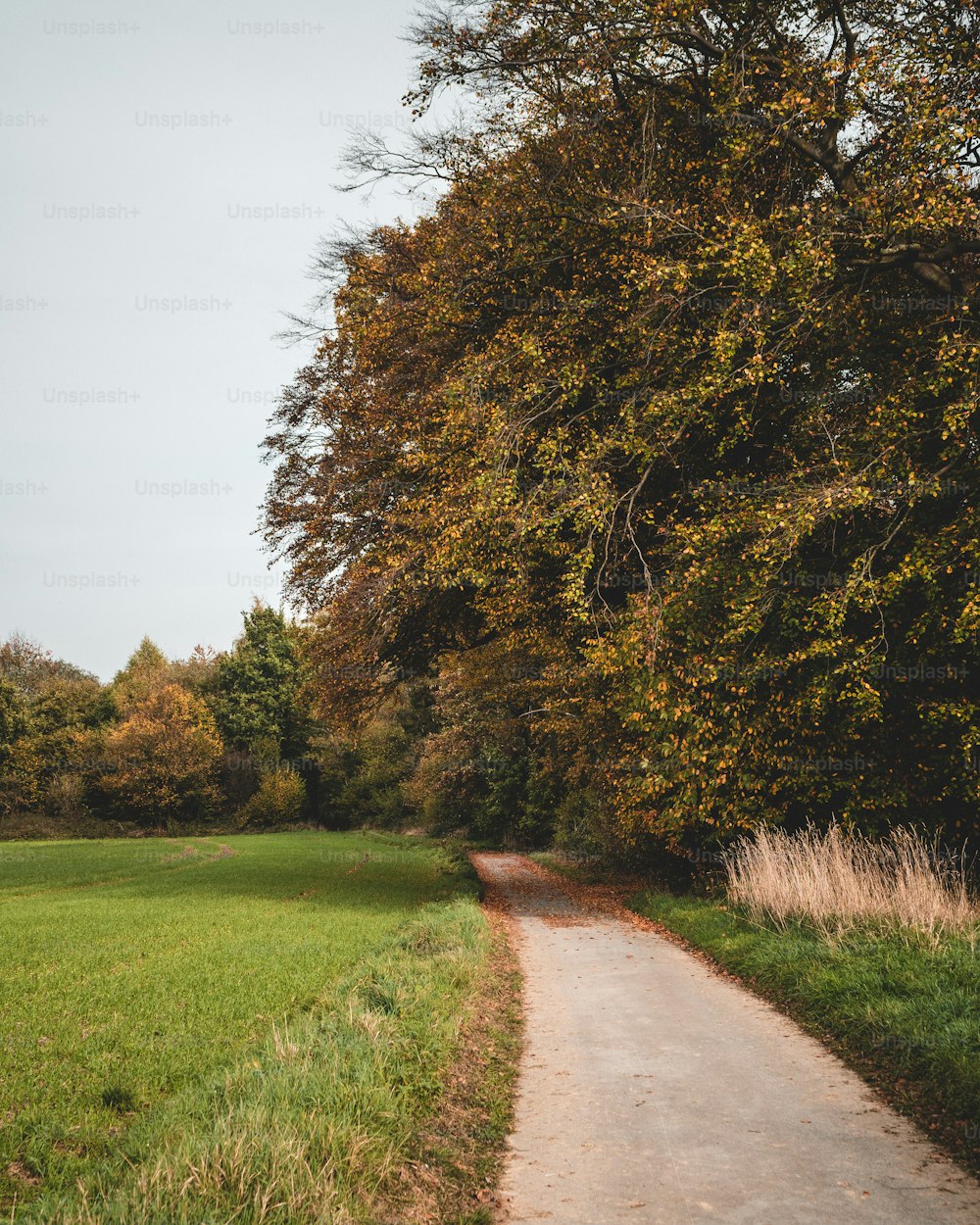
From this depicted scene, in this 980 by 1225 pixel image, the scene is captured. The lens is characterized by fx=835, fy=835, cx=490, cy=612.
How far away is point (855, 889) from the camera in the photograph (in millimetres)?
10062

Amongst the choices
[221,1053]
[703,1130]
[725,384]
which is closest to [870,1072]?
[703,1130]

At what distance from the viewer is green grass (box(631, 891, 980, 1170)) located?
218 inches

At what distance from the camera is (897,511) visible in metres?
11.6

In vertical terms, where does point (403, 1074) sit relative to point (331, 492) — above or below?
below

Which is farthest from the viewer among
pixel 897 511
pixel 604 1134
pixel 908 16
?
pixel 908 16

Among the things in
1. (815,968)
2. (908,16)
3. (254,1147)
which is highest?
(908,16)

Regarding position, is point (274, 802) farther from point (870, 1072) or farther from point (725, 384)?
point (870, 1072)

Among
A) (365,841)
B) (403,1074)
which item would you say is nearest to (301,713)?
(365,841)

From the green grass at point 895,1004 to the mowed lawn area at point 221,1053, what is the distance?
3.30 m

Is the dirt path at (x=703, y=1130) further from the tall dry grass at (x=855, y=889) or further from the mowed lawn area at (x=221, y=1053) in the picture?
the tall dry grass at (x=855, y=889)

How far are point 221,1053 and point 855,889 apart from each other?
7.30m

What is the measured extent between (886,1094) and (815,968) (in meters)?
2.81

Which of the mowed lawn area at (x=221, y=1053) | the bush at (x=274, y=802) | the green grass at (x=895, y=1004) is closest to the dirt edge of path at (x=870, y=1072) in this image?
the green grass at (x=895, y=1004)

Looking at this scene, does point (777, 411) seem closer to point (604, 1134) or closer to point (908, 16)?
point (908, 16)
